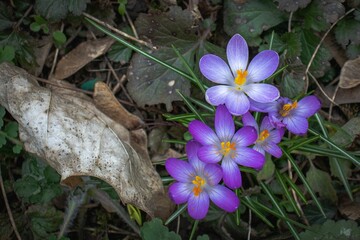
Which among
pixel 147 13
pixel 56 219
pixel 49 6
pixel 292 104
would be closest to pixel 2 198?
pixel 56 219

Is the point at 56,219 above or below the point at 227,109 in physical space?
below

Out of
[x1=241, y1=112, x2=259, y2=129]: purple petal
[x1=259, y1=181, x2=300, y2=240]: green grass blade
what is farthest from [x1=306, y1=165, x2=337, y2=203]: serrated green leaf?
[x1=241, y1=112, x2=259, y2=129]: purple petal

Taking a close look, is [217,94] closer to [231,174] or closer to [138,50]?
[231,174]

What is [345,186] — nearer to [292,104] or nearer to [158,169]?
[292,104]

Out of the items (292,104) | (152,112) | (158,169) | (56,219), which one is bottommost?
(56,219)

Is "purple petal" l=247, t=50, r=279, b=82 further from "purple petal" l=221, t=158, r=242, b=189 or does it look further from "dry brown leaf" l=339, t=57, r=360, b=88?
"dry brown leaf" l=339, t=57, r=360, b=88

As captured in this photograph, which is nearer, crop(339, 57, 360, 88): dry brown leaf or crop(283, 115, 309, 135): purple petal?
crop(283, 115, 309, 135): purple petal
